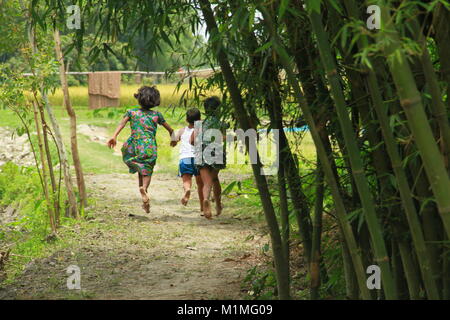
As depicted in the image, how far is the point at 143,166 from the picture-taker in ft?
26.8

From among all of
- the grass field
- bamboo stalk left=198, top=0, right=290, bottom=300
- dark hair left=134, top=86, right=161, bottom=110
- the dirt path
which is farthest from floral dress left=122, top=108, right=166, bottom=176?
bamboo stalk left=198, top=0, right=290, bottom=300

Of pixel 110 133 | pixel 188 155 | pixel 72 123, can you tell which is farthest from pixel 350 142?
pixel 110 133

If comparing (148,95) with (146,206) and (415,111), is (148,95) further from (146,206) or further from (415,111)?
(415,111)

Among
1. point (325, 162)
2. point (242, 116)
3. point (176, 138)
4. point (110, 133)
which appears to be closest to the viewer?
point (325, 162)

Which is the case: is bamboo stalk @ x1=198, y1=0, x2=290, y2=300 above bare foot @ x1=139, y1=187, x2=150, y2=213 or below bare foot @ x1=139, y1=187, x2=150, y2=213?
above

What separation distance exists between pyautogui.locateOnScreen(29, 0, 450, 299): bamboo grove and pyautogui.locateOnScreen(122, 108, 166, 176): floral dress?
12.5 feet

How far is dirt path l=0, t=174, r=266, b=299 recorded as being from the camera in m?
5.46

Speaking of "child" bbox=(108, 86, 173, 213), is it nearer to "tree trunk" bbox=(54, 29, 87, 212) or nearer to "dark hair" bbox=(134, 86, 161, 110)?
"dark hair" bbox=(134, 86, 161, 110)

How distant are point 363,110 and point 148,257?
342cm

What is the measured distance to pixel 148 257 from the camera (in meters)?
6.51

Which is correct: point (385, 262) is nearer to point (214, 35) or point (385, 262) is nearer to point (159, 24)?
point (214, 35)

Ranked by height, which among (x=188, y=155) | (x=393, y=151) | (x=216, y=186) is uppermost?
(x=393, y=151)

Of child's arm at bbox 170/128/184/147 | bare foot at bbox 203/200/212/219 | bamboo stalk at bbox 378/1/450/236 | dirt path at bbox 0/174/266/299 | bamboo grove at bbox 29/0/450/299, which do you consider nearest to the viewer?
bamboo stalk at bbox 378/1/450/236

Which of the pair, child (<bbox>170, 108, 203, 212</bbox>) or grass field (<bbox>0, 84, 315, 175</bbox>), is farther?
grass field (<bbox>0, 84, 315, 175</bbox>)
